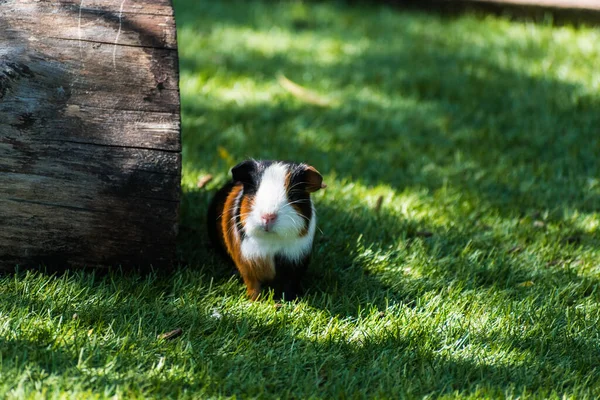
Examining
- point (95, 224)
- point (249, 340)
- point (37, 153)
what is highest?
point (37, 153)

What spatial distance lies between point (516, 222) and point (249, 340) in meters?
2.18

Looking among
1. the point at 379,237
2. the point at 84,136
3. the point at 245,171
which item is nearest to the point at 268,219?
the point at 245,171

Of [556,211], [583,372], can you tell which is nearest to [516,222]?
[556,211]

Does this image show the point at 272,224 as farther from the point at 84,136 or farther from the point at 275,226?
the point at 84,136

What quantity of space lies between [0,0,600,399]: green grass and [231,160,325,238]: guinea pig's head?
15.9 inches

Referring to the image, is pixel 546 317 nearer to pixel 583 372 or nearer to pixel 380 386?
pixel 583 372

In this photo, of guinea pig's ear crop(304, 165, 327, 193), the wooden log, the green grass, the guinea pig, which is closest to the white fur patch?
the guinea pig

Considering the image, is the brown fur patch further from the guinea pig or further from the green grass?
the green grass

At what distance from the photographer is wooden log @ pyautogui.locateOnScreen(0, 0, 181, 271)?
3643 mm

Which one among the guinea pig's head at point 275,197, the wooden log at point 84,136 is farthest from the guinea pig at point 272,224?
the wooden log at point 84,136

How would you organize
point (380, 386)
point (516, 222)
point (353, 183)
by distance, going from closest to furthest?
point (380, 386)
point (516, 222)
point (353, 183)

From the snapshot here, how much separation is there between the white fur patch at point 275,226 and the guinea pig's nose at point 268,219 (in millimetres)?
12

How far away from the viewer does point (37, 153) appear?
363 centimetres

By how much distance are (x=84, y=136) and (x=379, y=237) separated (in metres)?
1.81
